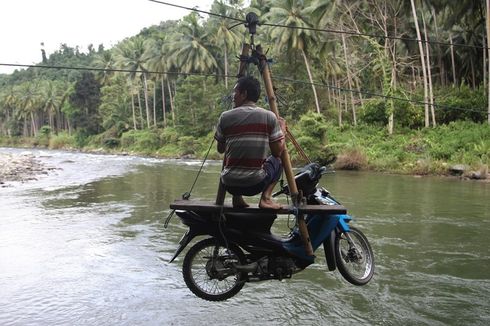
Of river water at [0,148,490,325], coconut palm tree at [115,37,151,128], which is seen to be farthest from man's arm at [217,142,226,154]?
coconut palm tree at [115,37,151,128]

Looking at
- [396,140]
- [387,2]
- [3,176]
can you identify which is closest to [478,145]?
[396,140]

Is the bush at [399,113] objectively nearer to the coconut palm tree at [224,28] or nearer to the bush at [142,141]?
the coconut palm tree at [224,28]

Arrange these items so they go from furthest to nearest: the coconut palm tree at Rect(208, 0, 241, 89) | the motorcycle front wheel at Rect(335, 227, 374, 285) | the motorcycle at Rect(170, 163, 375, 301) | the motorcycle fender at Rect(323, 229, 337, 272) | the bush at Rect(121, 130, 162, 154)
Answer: the bush at Rect(121, 130, 162, 154), the coconut palm tree at Rect(208, 0, 241, 89), the motorcycle front wheel at Rect(335, 227, 374, 285), the motorcycle fender at Rect(323, 229, 337, 272), the motorcycle at Rect(170, 163, 375, 301)

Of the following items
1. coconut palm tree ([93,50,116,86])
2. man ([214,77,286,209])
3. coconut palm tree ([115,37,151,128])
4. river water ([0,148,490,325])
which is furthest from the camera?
coconut palm tree ([93,50,116,86])

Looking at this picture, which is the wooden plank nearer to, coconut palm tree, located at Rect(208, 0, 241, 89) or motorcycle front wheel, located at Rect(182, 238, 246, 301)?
motorcycle front wheel, located at Rect(182, 238, 246, 301)

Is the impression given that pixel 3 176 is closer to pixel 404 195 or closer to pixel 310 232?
pixel 404 195

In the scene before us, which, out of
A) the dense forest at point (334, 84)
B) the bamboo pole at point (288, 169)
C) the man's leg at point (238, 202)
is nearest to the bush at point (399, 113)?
the dense forest at point (334, 84)

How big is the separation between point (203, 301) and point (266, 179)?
2.96m

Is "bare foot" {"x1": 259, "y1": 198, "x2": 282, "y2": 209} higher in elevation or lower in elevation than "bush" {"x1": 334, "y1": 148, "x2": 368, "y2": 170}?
higher

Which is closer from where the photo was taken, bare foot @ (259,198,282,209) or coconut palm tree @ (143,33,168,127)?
bare foot @ (259,198,282,209)

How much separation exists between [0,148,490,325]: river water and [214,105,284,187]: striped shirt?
7.74 ft

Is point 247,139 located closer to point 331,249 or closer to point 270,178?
point 270,178

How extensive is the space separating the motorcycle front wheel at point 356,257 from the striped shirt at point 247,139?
4.25ft

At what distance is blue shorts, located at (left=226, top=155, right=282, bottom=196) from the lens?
4734 millimetres
